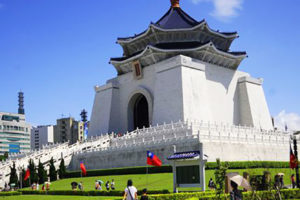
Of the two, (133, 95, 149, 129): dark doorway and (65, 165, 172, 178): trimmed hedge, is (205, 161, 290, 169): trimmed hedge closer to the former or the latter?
→ (65, 165, 172, 178): trimmed hedge

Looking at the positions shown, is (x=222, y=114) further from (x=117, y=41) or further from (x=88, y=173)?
(x=88, y=173)

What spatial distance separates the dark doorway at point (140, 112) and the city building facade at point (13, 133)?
42.0 m

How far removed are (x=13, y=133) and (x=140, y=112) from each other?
152 ft

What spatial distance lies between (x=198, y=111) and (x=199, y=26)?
945 centimetres

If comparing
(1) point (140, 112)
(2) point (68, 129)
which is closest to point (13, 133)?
(2) point (68, 129)

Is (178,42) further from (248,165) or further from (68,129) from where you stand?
(68,129)

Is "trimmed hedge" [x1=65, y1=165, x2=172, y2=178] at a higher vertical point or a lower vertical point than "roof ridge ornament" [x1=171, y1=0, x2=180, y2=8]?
lower

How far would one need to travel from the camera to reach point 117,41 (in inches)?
1879

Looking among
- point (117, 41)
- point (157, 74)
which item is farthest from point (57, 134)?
point (157, 74)

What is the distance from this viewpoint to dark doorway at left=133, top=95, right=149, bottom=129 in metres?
45.2

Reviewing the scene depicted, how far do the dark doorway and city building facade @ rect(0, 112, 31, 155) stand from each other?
42.0 meters

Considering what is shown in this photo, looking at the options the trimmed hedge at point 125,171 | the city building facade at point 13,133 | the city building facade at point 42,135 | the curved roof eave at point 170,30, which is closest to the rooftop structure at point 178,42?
the curved roof eave at point 170,30

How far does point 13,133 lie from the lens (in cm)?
8300

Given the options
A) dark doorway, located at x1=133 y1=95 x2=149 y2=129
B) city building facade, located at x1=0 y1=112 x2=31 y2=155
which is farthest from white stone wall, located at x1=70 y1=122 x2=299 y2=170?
city building facade, located at x1=0 y1=112 x2=31 y2=155
